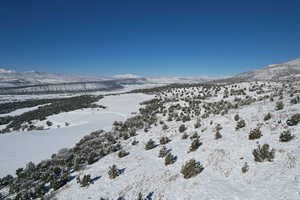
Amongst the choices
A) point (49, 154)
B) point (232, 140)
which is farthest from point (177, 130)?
point (49, 154)

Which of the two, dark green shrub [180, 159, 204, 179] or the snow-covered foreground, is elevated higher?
dark green shrub [180, 159, 204, 179]

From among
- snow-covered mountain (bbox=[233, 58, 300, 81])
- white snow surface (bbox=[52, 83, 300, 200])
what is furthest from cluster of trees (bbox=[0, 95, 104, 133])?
snow-covered mountain (bbox=[233, 58, 300, 81])

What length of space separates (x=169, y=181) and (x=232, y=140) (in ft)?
14.0

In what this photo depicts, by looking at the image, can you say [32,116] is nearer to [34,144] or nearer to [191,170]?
[34,144]

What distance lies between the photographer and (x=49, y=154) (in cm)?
1767

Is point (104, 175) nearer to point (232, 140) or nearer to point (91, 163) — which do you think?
point (91, 163)

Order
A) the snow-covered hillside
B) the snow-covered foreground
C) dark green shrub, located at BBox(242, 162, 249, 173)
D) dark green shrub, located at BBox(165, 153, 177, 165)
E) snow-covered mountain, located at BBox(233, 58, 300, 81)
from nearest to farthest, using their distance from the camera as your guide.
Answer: the snow-covered hillside
dark green shrub, located at BBox(242, 162, 249, 173)
dark green shrub, located at BBox(165, 153, 177, 165)
the snow-covered foreground
snow-covered mountain, located at BBox(233, 58, 300, 81)

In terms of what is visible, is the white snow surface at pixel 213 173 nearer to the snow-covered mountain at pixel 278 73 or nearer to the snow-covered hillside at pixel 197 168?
the snow-covered hillside at pixel 197 168

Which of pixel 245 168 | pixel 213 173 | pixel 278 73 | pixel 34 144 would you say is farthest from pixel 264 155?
pixel 278 73

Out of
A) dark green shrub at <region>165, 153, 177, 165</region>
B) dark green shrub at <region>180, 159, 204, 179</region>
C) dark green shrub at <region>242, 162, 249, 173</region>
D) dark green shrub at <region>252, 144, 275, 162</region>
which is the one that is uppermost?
dark green shrub at <region>252, 144, 275, 162</region>

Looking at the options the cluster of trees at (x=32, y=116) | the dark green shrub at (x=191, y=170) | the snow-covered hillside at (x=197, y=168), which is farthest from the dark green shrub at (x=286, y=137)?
the cluster of trees at (x=32, y=116)

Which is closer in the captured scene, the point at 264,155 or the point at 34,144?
the point at 264,155

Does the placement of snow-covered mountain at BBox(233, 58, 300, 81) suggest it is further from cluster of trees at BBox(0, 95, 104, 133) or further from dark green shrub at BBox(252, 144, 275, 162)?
dark green shrub at BBox(252, 144, 275, 162)

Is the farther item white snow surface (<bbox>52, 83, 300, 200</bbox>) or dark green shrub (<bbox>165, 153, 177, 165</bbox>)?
dark green shrub (<bbox>165, 153, 177, 165</bbox>)
